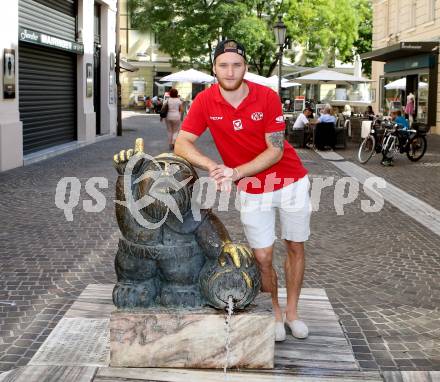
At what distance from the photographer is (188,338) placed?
335 cm

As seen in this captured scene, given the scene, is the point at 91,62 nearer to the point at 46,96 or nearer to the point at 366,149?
the point at 46,96

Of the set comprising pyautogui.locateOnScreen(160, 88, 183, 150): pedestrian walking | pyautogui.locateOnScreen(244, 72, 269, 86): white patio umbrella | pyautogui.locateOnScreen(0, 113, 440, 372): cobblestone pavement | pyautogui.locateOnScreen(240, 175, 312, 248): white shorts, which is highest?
pyautogui.locateOnScreen(244, 72, 269, 86): white patio umbrella

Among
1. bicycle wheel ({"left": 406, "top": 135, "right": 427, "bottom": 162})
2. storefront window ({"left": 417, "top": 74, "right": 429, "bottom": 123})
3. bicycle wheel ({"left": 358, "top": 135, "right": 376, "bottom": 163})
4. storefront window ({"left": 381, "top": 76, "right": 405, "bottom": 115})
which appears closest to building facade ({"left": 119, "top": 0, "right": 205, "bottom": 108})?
storefront window ({"left": 381, "top": 76, "right": 405, "bottom": 115})

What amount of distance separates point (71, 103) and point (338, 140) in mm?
7650

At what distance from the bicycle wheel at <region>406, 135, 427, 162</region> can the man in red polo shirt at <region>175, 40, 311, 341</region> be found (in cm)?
1235

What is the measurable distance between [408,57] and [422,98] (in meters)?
2.30

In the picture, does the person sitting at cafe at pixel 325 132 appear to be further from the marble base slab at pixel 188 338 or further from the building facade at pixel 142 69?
the building facade at pixel 142 69

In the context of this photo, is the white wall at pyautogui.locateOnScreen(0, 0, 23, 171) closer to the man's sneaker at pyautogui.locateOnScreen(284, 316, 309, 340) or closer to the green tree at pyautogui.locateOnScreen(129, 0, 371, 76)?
the man's sneaker at pyautogui.locateOnScreen(284, 316, 309, 340)

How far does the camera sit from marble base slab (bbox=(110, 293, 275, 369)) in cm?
334

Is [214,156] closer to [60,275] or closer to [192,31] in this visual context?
[60,275]

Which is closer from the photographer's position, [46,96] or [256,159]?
[256,159]

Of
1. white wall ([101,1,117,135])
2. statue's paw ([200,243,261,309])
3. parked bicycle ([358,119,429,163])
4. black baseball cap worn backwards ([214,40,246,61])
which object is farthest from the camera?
white wall ([101,1,117,135])

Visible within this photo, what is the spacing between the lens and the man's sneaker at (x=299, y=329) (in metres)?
3.88

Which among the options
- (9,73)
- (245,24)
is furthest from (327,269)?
(245,24)
